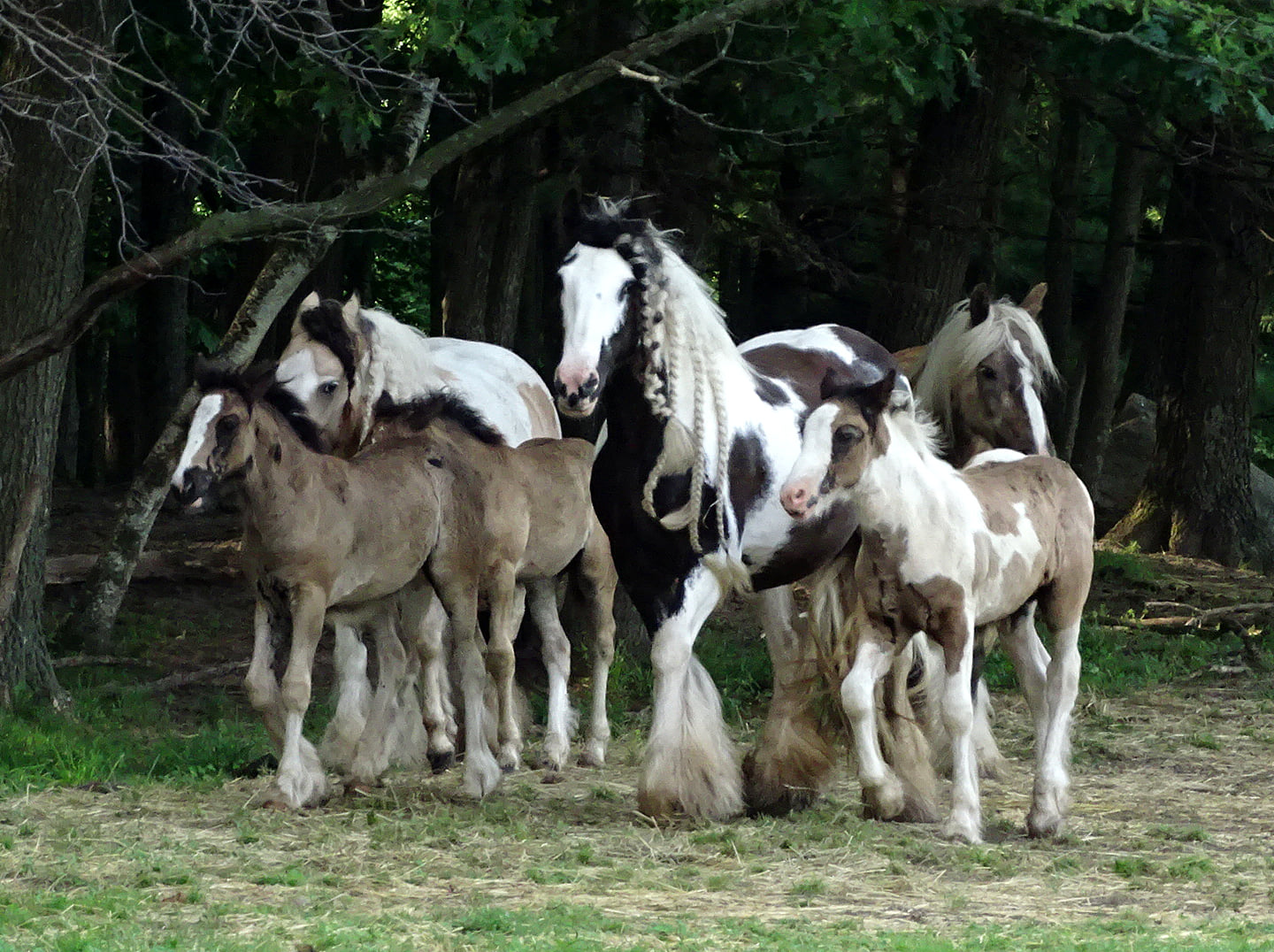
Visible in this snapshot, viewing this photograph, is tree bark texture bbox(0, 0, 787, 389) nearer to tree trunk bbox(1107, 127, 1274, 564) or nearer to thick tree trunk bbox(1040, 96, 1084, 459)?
tree trunk bbox(1107, 127, 1274, 564)

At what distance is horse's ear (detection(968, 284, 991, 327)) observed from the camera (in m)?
8.66

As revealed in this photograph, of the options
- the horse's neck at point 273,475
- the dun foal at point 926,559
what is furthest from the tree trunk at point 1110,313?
the horse's neck at point 273,475

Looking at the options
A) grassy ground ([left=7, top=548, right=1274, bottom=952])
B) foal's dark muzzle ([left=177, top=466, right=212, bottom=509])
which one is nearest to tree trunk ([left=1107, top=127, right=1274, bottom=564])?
grassy ground ([left=7, top=548, right=1274, bottom=952])

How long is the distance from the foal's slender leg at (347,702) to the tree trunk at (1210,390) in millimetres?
9440

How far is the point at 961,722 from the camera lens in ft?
21.4

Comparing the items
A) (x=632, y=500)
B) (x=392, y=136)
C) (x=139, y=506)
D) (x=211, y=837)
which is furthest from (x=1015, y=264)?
(x=211, y=837)

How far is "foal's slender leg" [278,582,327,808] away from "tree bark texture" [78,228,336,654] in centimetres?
252

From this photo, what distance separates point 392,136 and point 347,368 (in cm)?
231

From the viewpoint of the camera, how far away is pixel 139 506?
990 cm

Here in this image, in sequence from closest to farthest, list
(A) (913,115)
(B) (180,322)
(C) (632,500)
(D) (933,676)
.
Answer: (C) (632,500), (D) (933,676), (A) (913,115), (B) (180,322)

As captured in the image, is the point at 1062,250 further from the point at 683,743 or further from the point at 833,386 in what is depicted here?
the point at 683,743

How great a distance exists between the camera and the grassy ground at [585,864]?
4953mm

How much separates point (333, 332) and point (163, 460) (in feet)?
7.08

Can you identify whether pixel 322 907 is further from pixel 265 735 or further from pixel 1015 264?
pixel 1015 264
